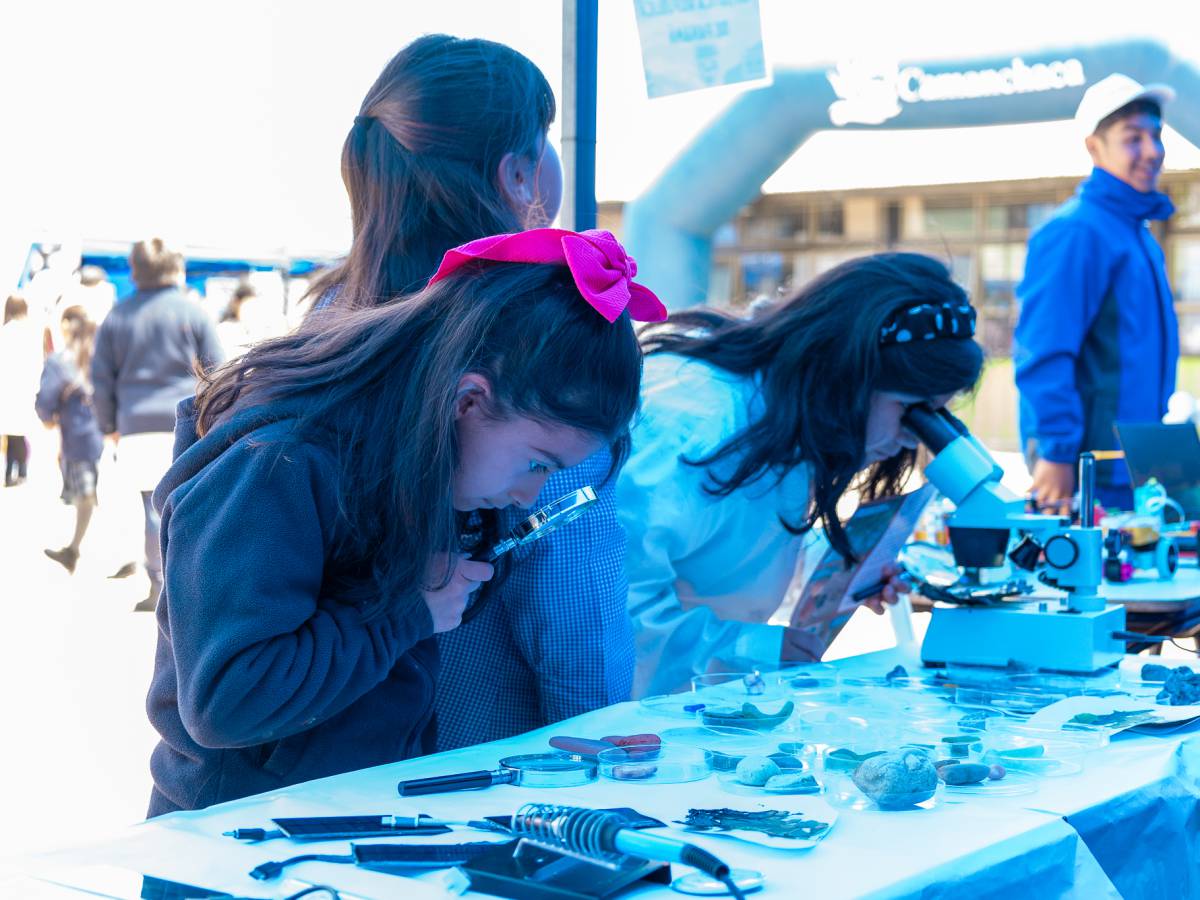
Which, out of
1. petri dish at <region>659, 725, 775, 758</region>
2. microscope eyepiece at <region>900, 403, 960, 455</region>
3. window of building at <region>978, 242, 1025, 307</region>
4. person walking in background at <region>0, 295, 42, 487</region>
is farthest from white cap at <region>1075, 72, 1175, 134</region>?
window of building at <region>978, 242, 1025, 307</region>

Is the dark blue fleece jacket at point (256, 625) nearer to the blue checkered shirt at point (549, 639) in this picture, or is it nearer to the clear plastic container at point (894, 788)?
the blue checkered shirt at point (549, 639)

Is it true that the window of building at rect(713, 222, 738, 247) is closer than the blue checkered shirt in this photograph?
No

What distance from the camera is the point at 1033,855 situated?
45.1 inches

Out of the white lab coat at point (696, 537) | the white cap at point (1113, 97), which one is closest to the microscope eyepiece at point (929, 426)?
the white lab coat at point (696, 537)

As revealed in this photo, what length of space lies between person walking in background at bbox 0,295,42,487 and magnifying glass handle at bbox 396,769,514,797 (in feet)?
21.5

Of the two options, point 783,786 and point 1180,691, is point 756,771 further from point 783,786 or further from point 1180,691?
point 1180,691

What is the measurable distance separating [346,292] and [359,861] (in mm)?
851

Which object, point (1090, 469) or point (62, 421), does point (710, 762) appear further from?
point (62, 421)

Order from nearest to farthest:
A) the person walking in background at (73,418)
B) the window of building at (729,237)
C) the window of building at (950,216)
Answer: the person walking in background at (73,418) < the window of building at (950,216) < the window of building at (729,237)

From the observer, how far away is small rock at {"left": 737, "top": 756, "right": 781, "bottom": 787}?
1.30 m

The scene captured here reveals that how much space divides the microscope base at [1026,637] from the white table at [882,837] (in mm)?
425

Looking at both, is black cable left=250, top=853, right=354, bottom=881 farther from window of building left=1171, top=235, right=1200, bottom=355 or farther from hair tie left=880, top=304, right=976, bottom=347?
window of building left=1171, top=235, right=1200, bottom=355

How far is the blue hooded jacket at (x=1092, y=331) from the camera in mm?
3596

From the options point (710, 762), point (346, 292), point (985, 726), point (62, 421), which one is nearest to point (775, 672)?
point (985, 726)
